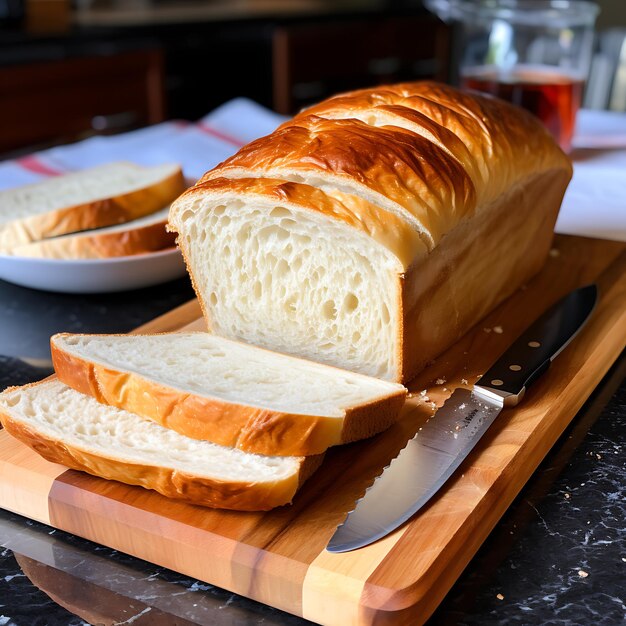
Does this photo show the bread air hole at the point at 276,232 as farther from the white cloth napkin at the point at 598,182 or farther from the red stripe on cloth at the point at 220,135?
the red stripe on cloth at the point at 220,135

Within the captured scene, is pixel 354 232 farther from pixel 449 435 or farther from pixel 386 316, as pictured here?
pixel 449 435

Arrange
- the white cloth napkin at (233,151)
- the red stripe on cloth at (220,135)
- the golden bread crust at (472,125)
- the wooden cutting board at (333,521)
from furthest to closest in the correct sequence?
1. the red stripe on cloth at (220,135)
2. the white cloth napkin at (233,151)
3. the golden bread crust at (472,125)
4. the wooden cutting board at (333,521)

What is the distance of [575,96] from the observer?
348cm

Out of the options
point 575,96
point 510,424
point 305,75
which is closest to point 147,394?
point 510,424

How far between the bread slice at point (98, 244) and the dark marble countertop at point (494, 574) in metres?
0.91

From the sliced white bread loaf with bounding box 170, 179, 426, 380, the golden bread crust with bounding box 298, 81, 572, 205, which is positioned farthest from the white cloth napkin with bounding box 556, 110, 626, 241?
the sliced white bread loaf with bounding box 170, 179, 426, 380

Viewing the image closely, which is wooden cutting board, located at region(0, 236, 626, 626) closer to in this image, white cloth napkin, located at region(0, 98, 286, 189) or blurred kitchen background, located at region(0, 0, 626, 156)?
white cloth napkin, located at region(0, 98, 286, 189)

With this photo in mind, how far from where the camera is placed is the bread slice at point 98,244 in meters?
2.27

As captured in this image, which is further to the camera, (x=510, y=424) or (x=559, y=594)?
(x=510, y=424)

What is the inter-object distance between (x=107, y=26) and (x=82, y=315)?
422cm

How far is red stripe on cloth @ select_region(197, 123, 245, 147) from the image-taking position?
377cm

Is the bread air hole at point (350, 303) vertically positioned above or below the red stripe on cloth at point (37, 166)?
above

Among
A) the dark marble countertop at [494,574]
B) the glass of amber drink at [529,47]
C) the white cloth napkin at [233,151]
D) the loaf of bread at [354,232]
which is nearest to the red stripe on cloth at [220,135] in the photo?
the white cloth napkin at [233,151]

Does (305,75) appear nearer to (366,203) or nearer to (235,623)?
(366,203)
